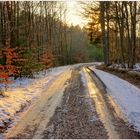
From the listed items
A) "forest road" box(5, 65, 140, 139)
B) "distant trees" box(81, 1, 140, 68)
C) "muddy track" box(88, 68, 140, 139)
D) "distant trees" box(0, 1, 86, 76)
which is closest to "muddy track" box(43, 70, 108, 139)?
"forest road" box(5, 65, 140, 139)

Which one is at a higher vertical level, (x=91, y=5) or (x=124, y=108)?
(x=91, y=5)

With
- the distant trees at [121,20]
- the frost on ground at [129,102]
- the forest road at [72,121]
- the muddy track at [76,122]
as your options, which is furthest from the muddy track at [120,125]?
the distant trees at [121,20]

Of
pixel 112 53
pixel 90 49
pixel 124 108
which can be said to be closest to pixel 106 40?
pixel 112 53

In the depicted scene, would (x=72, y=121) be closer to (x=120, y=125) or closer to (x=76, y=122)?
(x=76, y=122)

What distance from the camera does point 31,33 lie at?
4734 cm

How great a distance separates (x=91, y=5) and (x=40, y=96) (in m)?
28.1

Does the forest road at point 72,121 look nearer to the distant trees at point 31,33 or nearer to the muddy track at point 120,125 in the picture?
the muddy track at point 120,125

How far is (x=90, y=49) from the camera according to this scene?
3957 inches

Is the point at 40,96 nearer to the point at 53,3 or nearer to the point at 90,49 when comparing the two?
the point at 53,3

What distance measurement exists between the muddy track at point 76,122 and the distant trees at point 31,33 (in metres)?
6.85

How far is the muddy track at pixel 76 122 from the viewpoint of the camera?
31.4 feet

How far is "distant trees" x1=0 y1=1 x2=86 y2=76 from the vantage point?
84.7 feet

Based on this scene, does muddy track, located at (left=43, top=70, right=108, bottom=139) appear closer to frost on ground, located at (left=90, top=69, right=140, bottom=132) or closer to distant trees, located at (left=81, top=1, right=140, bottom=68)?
frost on ground, located at (left=90, top=69, right=140, bottom=132)

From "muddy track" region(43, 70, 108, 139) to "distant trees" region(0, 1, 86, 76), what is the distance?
6848 mm
